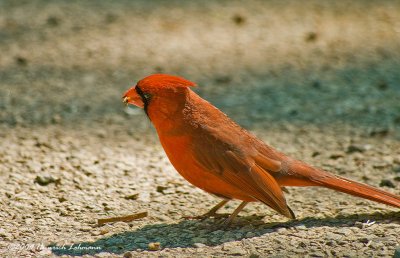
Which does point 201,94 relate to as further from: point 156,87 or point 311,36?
point 156,87

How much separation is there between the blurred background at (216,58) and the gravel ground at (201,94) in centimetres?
2

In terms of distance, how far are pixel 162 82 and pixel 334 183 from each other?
44.8 inches

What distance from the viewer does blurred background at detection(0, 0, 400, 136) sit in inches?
259

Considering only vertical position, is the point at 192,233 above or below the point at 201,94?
below

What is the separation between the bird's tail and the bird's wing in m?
0.14

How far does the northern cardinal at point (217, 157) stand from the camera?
13.8ft

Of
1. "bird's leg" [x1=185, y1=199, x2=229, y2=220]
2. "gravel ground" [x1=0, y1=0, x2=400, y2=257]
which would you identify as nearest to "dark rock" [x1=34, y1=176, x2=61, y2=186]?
"gravel ground" [x1=0, y1=0, x2=400, y2=257]

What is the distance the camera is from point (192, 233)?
4.25 metres

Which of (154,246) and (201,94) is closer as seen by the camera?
(154,246)

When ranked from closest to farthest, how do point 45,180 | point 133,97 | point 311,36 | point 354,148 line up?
point 133,97
point 45,180
point 354,148
point 311,36

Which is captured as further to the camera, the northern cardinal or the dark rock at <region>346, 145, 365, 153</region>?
the dark rock at <region>346, 145, 365, 153</region>

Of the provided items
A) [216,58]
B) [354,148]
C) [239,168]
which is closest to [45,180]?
[239,168]

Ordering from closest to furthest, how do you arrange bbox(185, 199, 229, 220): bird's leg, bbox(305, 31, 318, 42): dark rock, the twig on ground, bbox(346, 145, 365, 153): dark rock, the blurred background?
the twig on ground < bbox(185, 199, 229, 220): bird's leg < bbox(346, 145, 365, 153): dark rock < the blurred background < bbox(305, 31, 318, 42): dark rock

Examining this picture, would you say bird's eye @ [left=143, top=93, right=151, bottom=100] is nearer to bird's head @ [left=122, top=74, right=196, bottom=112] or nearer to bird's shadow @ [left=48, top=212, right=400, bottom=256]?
bird's head @ [left=122, top=74, right=196, bottom=112]
